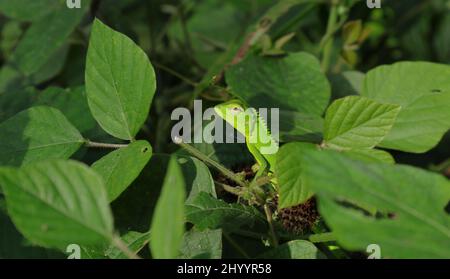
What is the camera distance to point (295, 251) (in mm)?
571

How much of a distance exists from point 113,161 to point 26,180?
147 millimetres

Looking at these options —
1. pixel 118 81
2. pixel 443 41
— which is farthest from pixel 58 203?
pixel 443 41

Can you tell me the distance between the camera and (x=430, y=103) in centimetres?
69

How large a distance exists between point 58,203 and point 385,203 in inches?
8.9

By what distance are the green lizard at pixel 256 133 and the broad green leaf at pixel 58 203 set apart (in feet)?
0.72

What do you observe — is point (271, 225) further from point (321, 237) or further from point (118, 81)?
point (118, 81)

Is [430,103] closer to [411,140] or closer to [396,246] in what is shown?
[411,140]

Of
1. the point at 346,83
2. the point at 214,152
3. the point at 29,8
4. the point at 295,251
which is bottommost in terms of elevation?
the point at 295,251

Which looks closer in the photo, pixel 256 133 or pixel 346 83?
pixel 256 133

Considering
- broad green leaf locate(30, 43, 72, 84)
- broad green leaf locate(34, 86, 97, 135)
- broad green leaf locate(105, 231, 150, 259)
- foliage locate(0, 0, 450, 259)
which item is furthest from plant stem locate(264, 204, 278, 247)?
broad green leaf locate(30, 43, 72, 84)

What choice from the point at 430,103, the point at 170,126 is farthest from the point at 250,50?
the point at 430,103

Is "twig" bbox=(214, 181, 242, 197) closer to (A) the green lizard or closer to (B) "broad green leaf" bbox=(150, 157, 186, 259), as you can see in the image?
(A) the green lizard

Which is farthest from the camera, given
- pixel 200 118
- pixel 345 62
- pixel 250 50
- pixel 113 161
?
pixel 345 62

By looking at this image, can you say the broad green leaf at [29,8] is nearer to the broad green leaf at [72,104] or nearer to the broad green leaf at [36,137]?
the broad green leaf at [72,104]
